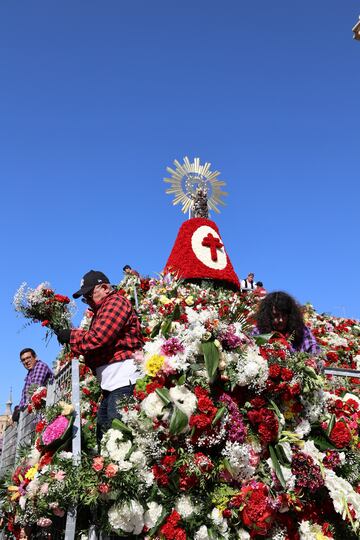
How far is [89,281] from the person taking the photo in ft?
12.6

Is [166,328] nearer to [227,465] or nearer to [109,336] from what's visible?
[109,336]

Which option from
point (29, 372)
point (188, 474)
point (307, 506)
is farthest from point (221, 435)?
point (29, 372)

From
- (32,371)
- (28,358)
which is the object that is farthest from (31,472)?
(28,358)

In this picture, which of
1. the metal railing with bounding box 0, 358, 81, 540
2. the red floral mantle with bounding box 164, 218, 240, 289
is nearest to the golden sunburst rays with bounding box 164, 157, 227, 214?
the red floral mantle with bounding box 164, 218, 240, 289

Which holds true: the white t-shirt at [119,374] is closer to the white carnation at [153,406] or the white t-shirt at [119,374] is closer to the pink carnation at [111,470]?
the white carnation at [153,406]

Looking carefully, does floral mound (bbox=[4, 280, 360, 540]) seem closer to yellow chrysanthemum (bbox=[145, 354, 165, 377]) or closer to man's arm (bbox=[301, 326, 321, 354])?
yellow chrysanthemum (bbox=[145, 354, 165, 377])

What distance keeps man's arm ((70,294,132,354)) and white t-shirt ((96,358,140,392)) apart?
186 millimetres

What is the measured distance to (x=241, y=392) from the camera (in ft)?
11.0

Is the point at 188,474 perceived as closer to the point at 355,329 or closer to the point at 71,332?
the point at 71,332

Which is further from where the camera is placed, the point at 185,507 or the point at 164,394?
the point at 164,394

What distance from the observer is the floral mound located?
9.84ft

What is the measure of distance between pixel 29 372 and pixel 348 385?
380 cm

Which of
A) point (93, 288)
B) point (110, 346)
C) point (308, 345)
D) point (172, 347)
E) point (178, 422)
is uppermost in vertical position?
point (93, 288)

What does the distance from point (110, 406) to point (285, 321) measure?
5.67ft
